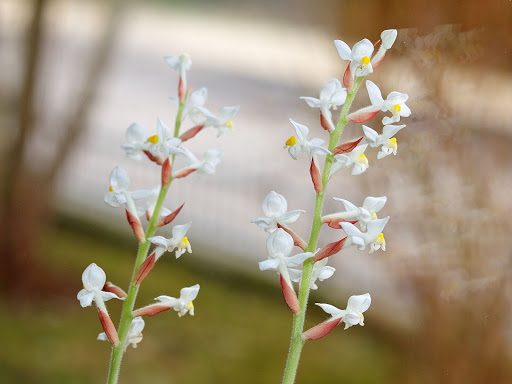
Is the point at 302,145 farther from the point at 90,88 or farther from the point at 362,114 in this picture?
the point at 90,88

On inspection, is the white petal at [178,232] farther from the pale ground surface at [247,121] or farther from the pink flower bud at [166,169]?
the pale ground surface at [247,121]

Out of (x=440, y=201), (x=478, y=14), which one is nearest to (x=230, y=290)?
(x=440, y=201)

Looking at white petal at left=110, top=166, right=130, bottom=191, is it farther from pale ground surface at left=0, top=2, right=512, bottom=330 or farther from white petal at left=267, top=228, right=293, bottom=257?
pale ground surface at left=0, top=2, right=512, bottom=330

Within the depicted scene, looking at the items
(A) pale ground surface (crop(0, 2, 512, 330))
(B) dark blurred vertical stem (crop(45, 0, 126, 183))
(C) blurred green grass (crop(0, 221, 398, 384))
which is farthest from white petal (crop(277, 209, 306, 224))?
(B) dark blurred vertical stem (crop(45, 0, 126, 183))

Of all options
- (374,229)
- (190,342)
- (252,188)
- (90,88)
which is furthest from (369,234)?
(252,188)

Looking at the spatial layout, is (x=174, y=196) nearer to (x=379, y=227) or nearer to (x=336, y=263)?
(x=336, y=263)
